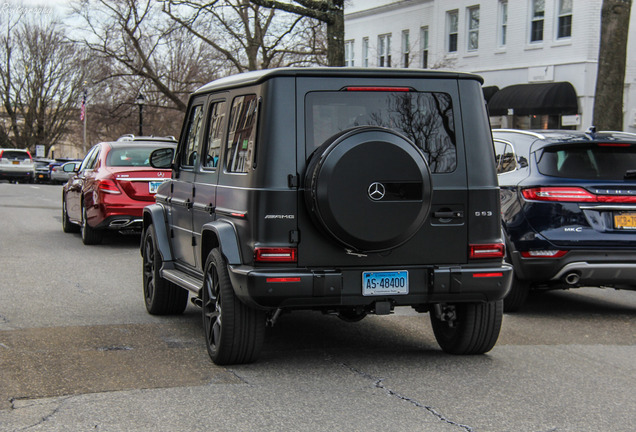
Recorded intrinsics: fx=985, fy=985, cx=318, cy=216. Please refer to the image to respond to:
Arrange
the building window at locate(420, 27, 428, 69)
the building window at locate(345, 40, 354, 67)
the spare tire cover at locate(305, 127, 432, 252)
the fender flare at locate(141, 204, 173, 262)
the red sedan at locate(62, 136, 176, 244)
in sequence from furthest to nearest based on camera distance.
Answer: the building window at locate(345, 40, 354, 67) → the building window at locate(420, 27, 428, 69) → the red sedan at locate(62, 136, 176, 244) → the fender flare at locate(141, 204, 173, 262) → the spare tire cover at locate(305, 127, 432, 252)

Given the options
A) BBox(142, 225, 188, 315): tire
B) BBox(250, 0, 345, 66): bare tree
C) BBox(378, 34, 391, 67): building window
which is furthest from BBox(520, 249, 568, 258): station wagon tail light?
BBox(378, 34, 391, 67): building window

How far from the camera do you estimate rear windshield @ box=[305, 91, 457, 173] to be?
6.18m

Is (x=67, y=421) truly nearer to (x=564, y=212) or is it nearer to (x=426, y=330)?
(x=426, y=330)

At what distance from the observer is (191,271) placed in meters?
7.63

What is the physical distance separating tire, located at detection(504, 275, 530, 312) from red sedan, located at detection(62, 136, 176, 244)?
6669 millimetres

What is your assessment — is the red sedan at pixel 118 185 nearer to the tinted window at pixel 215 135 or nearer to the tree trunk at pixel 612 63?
the tinted window at pixel 215 135

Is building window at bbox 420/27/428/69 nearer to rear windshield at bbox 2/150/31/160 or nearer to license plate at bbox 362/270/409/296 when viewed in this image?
rear windshield at bbox 2/150/31/160

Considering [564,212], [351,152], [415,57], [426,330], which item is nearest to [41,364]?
[351,152]

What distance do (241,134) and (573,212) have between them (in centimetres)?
342

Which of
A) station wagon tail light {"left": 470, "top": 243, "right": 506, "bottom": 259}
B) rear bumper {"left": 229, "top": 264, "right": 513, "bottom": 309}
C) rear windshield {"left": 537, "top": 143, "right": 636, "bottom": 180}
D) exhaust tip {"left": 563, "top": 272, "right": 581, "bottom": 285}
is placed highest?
rear windshield {"left": 537, "top": 143, "right": 636, "bottom": 180}

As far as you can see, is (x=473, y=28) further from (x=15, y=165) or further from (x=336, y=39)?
(x=15, y=165)

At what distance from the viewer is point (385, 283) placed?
246 inches

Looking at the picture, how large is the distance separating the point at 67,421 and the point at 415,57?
3641cm

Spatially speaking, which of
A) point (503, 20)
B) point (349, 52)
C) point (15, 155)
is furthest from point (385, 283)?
point (15, 155)
